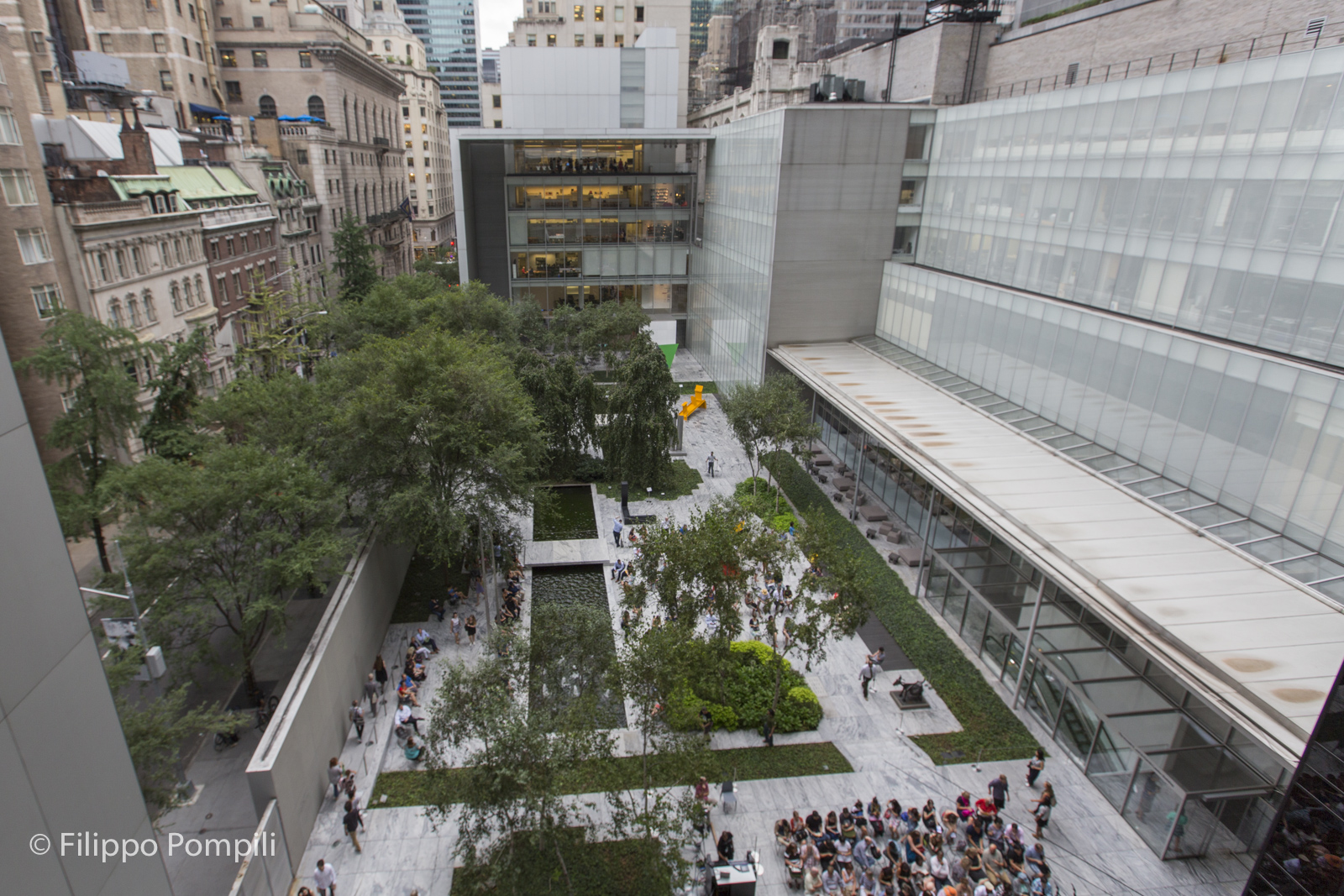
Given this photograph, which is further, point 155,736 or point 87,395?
point 87,395

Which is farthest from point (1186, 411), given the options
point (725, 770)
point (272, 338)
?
point (272, 338)

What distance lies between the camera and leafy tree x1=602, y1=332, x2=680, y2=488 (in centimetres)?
3309

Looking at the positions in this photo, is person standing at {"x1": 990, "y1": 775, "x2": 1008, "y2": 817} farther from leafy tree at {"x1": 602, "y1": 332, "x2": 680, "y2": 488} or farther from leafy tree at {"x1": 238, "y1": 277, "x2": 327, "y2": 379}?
leafy tree at {"x1": 238, "y1": 277, "x2": 327, "y2": 379}

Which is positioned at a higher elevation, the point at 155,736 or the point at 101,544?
the point at 155,736

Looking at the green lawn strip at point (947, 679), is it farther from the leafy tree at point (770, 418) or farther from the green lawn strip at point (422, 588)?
the green lawn strip at point (422, 588)

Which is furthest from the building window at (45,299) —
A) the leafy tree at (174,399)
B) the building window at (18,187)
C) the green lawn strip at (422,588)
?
the green lawn strip at (422,588)

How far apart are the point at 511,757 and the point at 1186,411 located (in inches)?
832

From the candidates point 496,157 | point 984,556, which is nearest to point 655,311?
point 496,157

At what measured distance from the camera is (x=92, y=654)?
5.59 meters

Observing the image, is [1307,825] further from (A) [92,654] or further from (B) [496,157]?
(B) [496,157]

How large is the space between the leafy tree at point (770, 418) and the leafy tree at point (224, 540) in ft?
56.2

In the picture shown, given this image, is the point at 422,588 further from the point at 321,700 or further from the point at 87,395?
the point at 87,395

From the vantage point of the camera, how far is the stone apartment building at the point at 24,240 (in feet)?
97.5

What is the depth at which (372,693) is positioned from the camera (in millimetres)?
20906
